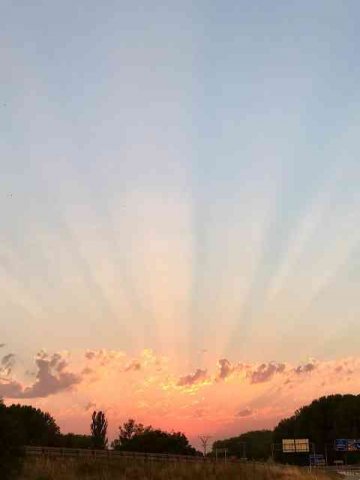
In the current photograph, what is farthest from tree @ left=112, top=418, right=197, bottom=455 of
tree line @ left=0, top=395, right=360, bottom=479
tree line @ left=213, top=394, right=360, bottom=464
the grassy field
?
the grassy field

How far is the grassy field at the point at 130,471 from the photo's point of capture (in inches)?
1594

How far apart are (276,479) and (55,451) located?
2218 cm

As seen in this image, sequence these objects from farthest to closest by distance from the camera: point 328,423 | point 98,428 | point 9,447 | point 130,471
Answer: point 328,423, point 98,428, point 130,471, point 9,447

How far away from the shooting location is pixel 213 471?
55344 millimetres

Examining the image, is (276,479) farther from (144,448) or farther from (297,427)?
(297,427)

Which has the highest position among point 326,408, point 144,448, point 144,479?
point 326,408

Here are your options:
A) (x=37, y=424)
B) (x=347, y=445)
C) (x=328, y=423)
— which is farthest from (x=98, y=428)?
(x=328, y=423)

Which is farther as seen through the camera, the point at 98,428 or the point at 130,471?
the point at 98,428

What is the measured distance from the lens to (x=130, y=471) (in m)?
47.3

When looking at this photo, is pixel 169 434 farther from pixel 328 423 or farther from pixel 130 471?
pixel 130 471

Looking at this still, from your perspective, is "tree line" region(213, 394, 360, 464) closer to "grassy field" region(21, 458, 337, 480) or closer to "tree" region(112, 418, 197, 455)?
"tree" region(112, 418, 197, 455)

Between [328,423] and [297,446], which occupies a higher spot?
[328,423]

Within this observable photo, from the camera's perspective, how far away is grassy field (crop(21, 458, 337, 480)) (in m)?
40.5

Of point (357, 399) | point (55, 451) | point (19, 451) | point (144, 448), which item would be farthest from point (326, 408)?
point (19, 451)
